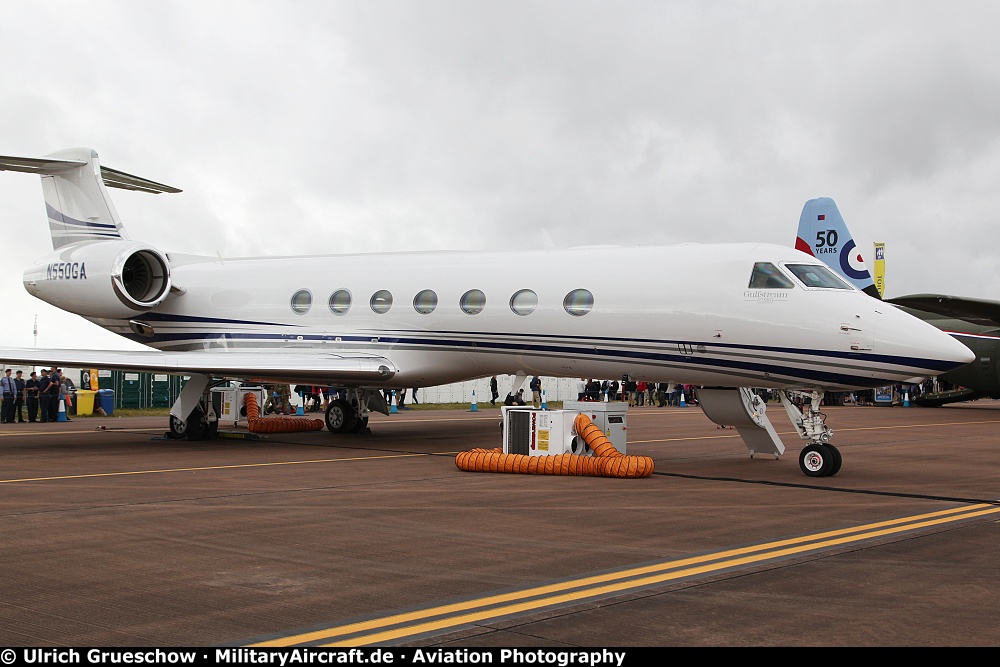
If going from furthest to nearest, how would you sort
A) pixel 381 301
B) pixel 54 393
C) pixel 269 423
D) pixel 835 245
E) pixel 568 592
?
1. pixel 835 245
2. pixel 54 393
3. pixel 269 423
4. pixel 381 301
5. pixel 568 592

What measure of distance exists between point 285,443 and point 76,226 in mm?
6890

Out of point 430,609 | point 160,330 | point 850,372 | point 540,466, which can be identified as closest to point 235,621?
point 430,609

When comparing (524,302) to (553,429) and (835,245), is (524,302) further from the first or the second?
(835,245)

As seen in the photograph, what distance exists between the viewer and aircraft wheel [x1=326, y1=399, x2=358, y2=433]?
21.0 metres

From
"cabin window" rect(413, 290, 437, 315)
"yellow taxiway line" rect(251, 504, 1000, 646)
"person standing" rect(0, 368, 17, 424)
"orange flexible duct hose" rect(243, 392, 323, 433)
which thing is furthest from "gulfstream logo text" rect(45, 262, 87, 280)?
"yellow taxiway line" rect(251, 504, 1000, 646)

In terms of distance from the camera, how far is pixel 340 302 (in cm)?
1831

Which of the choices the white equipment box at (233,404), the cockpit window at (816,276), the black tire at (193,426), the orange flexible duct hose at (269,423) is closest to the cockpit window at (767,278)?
the cockpit window at (816,276)

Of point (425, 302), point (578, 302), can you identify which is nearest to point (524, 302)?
point (578, 302)

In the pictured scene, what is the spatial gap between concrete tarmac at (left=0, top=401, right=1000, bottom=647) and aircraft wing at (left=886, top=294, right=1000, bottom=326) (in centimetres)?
1452

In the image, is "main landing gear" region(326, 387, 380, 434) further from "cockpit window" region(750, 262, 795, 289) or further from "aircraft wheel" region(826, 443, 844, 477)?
"aircraft wheel" region(826, 443, 844, 477)

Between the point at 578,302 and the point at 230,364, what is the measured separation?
20.2ft

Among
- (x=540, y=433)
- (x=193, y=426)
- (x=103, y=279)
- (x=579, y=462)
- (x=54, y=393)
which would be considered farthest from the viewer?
(x=54, y=393)

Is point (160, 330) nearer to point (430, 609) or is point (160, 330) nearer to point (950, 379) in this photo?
point (430, 609)

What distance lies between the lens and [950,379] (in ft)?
117
